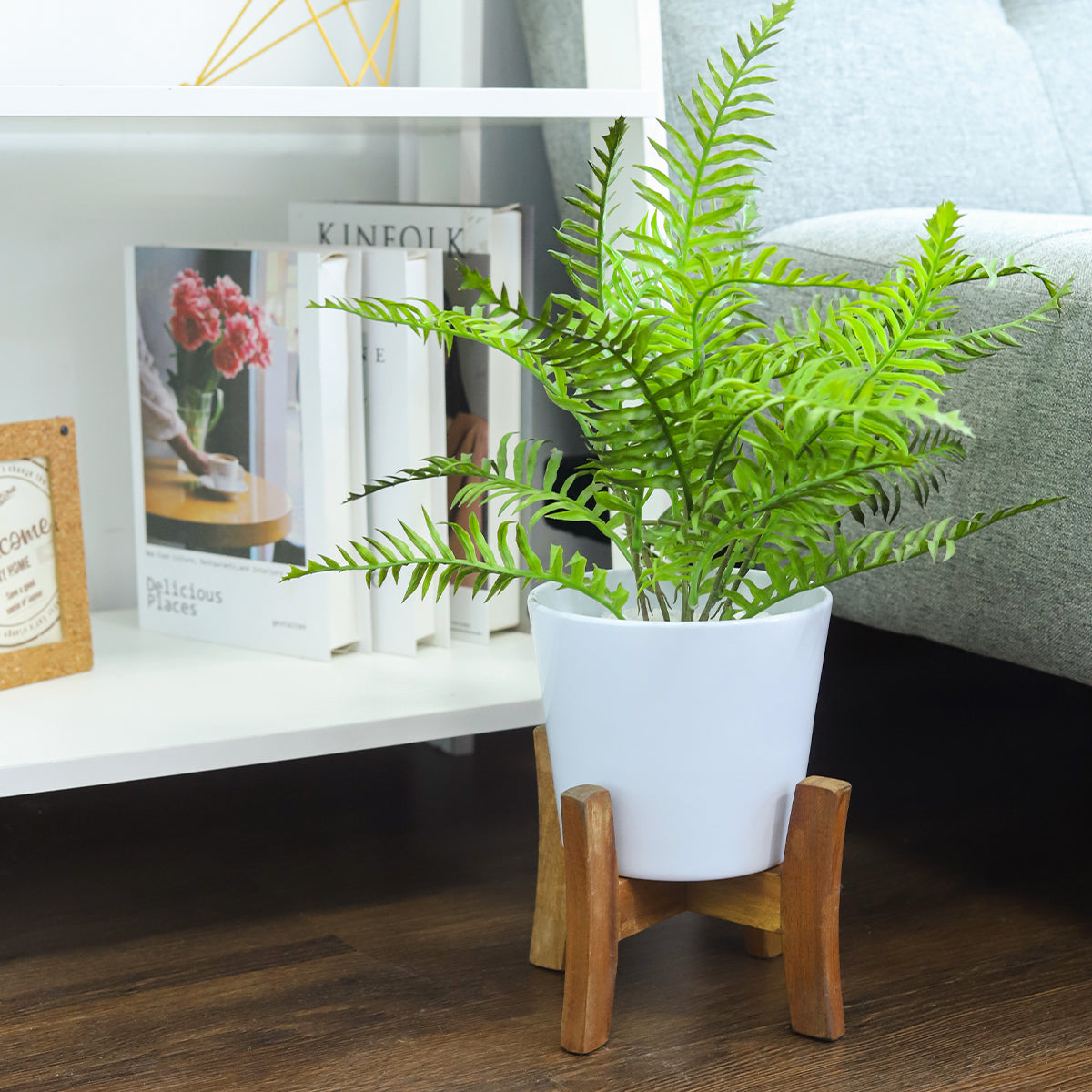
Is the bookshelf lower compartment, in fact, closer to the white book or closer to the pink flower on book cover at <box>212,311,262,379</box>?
the white book

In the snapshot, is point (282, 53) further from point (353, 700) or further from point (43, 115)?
point (353, 700)

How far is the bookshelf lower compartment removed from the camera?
84 cm

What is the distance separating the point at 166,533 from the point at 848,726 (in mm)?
682

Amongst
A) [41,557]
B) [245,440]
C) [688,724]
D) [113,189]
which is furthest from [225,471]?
[688,724]

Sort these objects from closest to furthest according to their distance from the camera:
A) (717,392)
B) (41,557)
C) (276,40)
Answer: (717,392), (41,557), (276,40)

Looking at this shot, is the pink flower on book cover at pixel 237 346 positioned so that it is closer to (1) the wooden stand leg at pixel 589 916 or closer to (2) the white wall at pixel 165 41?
(2) the white wall at pixel 165 41

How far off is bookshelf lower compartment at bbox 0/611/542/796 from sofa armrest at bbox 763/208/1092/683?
0.30 metres

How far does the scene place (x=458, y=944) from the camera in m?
0.89

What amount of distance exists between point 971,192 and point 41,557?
0.84 meters

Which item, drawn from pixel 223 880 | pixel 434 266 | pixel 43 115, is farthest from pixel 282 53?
pixel 223 880

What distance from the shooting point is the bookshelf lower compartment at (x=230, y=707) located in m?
0.84

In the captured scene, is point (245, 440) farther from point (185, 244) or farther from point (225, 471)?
point (185, 244)

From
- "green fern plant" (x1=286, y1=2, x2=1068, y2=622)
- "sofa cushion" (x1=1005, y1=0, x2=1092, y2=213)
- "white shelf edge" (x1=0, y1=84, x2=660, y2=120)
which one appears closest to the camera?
"green fern plant" (x1=286, y1=2, x2=1068, y2=622)

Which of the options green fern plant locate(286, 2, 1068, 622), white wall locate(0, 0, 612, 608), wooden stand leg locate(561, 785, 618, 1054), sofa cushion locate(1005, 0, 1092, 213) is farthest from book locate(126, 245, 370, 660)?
sofa cushion locate(1005, 0, 1092, 213)
